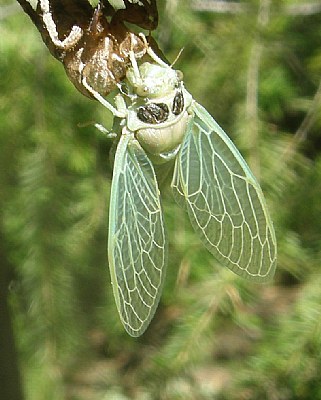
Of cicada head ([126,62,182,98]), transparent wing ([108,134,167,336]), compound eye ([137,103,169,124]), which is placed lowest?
transparent wing ([108,134,167,336])

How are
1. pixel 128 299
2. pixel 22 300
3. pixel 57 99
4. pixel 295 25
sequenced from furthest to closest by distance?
pixel 22 300 < pixel 295 25 < pixel 57 99 < pixel 128 299

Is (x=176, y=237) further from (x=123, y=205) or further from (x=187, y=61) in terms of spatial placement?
(x=123, y=205)

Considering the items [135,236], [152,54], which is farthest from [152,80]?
[135,236]

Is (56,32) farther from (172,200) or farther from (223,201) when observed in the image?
(172,200)

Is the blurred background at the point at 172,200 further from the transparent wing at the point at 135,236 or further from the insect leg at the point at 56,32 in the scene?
the insect leg at the point at 56,32

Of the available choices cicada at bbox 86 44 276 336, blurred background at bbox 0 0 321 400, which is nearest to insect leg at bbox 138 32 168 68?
cicada at bbox 86 44 276 336

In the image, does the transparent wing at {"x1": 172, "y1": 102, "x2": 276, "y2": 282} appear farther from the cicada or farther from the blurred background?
the blurred background

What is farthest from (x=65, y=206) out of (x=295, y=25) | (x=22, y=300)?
(x=295, y=25)
